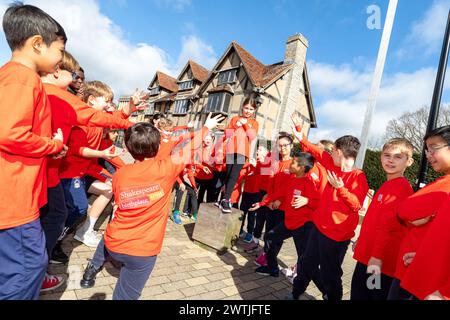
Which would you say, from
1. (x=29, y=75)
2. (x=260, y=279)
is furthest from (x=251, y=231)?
(x=29, y=75)

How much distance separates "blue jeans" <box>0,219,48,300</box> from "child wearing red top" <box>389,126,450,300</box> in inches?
104

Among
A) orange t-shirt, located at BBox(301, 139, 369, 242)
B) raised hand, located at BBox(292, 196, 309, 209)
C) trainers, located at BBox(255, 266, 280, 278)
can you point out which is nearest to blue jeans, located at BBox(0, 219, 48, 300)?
orange t-shirt, located at BBox(301, 139, 369, 242)

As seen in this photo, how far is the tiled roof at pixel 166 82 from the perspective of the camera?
136ft

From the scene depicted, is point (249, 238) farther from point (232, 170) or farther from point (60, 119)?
point (60, 119)

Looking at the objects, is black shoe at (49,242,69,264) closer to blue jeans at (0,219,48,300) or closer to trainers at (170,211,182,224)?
blue jeans at (0,219,48,300)

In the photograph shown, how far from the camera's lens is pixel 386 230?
2328mm

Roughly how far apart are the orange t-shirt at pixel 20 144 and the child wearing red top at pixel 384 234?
Result: 8.91 ft

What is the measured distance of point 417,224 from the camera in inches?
78.0

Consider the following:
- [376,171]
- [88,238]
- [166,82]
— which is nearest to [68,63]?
[88,238]

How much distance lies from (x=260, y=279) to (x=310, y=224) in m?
1.16

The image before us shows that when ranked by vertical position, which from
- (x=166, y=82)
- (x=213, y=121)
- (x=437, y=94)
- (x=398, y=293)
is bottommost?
(x=398, y=293)

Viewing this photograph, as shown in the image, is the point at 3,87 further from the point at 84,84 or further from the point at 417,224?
the point at 417,224

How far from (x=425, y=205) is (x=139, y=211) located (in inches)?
88.8

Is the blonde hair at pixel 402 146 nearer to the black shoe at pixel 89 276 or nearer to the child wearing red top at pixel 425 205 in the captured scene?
the child wearing red top at pixel 425 205
